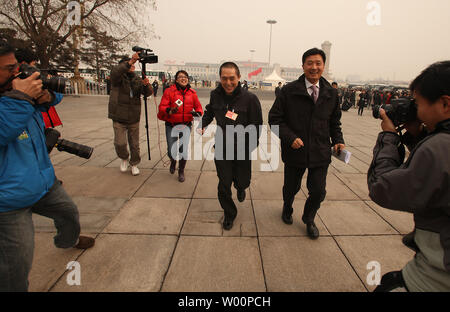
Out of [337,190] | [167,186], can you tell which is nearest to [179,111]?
[167,186]

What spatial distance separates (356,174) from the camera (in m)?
5.04

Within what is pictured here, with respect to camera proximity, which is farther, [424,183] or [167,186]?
[167,186]

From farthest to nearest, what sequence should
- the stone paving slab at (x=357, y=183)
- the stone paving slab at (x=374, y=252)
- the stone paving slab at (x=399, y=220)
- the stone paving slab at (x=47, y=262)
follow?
1. the stone paving slab at (x=357, y=183)
2. the stone paving slab at (x=399, y=220)
3. the stone paving slab at (x=374, y=252)
4. the stone paving slab at (x=47, y=262)

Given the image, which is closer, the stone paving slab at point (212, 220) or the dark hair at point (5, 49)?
the dark hair at point (5, 49)

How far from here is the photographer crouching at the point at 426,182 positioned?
39.7 inches

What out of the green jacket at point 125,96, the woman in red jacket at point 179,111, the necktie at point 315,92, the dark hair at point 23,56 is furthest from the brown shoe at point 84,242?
the necktie at point 315,92

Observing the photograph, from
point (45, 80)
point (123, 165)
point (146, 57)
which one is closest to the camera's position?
point (45, 80)

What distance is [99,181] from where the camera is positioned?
429 cm

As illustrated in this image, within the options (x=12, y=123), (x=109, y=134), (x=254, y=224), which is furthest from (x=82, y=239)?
(x=109, y=134)

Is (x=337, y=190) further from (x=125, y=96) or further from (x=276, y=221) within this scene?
(x=125, y=96)

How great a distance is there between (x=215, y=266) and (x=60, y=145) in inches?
69.2

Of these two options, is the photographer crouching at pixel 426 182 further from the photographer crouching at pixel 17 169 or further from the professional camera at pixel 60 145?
the professional camera at pixel 60 145

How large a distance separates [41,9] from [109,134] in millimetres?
14816
